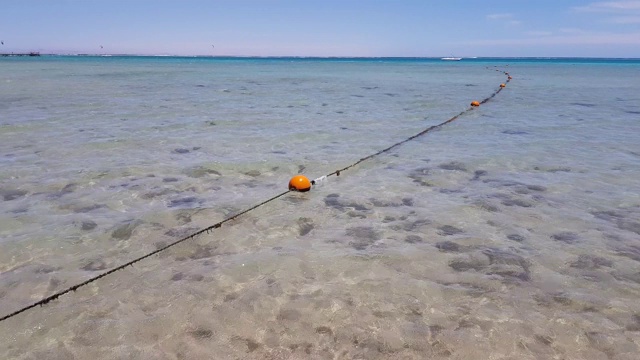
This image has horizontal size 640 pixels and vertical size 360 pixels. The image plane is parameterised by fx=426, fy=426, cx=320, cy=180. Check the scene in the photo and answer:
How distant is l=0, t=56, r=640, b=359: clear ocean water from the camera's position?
415cm

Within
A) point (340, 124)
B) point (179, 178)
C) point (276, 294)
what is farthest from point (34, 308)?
point (340, 124)

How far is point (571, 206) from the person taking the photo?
24.5ft

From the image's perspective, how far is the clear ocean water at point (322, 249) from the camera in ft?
13.6

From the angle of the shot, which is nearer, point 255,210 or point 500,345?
point 500,345

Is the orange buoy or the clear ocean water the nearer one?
the clear ocean water

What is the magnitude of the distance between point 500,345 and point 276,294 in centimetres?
238

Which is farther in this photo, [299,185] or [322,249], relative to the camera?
[299,185]

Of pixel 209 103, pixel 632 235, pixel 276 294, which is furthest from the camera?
pixel 209 103

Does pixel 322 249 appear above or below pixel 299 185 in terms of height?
below

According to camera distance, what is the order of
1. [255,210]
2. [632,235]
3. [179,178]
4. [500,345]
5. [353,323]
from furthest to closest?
[179,178] < [255,210] < [632,235] < [353,323] < [500,345]

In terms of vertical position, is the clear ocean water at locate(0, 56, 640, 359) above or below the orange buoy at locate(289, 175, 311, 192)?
below

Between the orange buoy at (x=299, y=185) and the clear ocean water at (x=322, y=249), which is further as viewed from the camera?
the orange buoy at (x=299, y=185)

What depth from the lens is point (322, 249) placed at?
5965mm

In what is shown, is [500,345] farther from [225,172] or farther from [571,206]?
[225,172]
